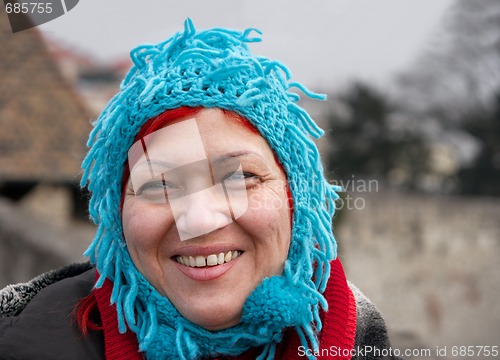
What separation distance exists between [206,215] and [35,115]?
20.8 ft

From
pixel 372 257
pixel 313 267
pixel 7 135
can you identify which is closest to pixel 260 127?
pixel 313 267

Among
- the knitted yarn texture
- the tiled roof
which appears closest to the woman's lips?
the knitted yarn texture

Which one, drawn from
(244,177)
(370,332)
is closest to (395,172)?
(370,332)

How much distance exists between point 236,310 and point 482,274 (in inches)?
456

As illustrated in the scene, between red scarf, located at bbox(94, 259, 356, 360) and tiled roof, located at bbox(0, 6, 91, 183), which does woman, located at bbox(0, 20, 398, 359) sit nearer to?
red scarf, located at bbox(94, 259, 356, 360)

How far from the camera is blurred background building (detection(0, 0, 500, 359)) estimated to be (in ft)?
23.7

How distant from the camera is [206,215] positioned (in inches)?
62.8

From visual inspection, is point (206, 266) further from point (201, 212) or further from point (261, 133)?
point (261, 133)

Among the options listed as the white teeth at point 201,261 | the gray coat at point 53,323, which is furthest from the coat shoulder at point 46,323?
the white teeth at point 201,261

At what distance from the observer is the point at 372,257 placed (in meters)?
12.1

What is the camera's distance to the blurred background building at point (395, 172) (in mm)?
7211

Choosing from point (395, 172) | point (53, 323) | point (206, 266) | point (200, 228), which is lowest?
point (395, 172)

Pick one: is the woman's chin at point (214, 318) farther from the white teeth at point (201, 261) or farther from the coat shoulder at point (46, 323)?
the coat shoulder at point (46, 323)

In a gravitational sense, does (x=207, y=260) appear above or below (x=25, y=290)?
above
